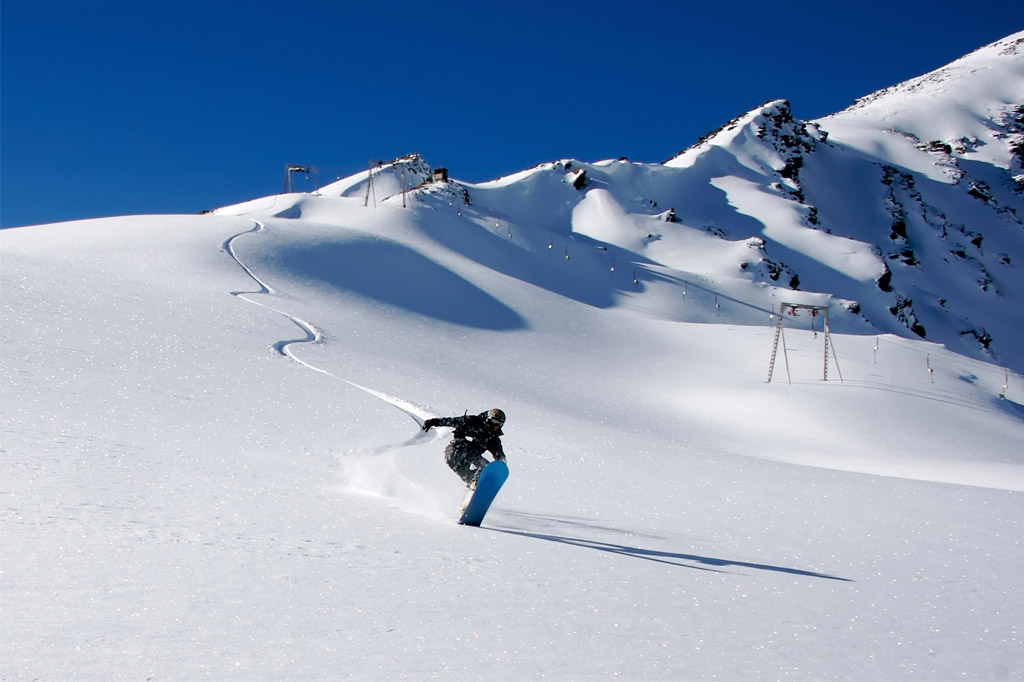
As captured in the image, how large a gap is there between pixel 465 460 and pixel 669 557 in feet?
8.07

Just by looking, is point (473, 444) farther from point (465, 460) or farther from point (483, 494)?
point (483, 494)

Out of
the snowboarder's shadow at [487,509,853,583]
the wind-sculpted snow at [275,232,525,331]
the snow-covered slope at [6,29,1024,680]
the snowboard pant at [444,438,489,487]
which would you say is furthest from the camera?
the wind-sculpted snow at [275,232,525,331]

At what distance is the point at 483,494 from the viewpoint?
8.51 m

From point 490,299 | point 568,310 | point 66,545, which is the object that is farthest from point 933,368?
point 66,545

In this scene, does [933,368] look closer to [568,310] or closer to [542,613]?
[568,310]

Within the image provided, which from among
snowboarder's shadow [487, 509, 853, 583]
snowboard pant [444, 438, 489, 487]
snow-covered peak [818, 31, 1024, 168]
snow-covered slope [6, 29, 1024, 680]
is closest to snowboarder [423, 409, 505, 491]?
snowboard pant [444, 438, 489, 487]

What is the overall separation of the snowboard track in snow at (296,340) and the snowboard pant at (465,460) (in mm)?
6291

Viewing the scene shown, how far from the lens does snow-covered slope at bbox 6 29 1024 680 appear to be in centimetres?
508

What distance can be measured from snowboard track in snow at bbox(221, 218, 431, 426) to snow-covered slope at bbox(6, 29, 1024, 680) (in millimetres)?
150

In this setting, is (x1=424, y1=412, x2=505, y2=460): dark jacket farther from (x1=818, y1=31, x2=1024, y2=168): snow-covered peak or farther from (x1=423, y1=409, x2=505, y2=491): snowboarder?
(x1=818, y1=31, x2=1024, y2=168): snow-covered peak

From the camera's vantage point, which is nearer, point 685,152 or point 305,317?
point 305,317

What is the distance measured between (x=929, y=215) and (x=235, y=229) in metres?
110

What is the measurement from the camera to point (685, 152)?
12338cm

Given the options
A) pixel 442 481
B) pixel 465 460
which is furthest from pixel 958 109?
pixel 465 460
